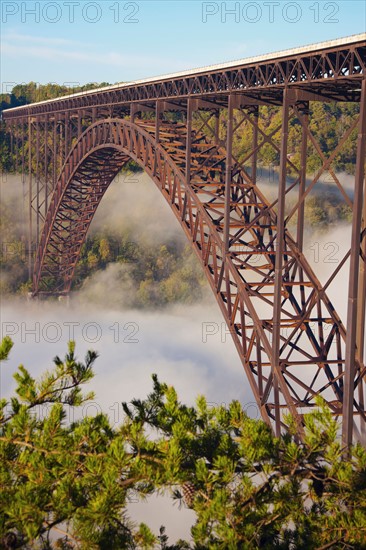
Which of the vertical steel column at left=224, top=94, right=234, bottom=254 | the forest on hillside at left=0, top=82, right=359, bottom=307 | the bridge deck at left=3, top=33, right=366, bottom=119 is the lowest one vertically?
the forest on hillside at left=0, top=82, right=359, bottom=307

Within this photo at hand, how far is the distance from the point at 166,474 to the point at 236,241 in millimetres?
14082

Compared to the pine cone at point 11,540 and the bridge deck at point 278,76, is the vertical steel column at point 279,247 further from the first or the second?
the pine cone at point 11,540

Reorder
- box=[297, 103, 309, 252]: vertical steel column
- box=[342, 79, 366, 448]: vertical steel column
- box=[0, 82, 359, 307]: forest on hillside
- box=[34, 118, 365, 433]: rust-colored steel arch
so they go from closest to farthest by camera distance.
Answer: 1. box=[342, 79, 366, 448]: vertical steel column
2. box=[297, 103, 309, 252]: vertical steel column
3. box=[34, 118, 365, 433]: rust-colored steel arch
4. box=[0, 82, 359, 307]: forest on hillside

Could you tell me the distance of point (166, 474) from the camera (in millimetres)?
10695

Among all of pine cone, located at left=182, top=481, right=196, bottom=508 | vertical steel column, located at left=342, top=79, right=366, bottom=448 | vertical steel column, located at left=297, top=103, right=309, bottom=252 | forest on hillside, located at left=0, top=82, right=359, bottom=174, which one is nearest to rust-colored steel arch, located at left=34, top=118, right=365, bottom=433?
vertical steel column, located at left=342, top=79, right=366, bottom=448

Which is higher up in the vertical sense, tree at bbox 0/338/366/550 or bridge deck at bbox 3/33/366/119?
bridge deck at bbox 3/33/366/119

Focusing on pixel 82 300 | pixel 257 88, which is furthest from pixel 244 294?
pixel 82 300

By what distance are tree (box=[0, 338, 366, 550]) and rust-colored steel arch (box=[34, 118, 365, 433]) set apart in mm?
1581

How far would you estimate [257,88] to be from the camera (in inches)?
803

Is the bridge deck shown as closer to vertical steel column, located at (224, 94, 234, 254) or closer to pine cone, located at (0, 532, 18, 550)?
vertical steel column, located at (224, 94, 234, 254)

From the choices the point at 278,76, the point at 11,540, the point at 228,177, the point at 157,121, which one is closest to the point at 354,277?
the point at 278,76

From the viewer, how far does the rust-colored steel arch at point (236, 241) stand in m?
19.6

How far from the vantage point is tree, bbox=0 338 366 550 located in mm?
10406

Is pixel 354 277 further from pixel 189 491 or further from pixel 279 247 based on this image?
pixel 189 491
